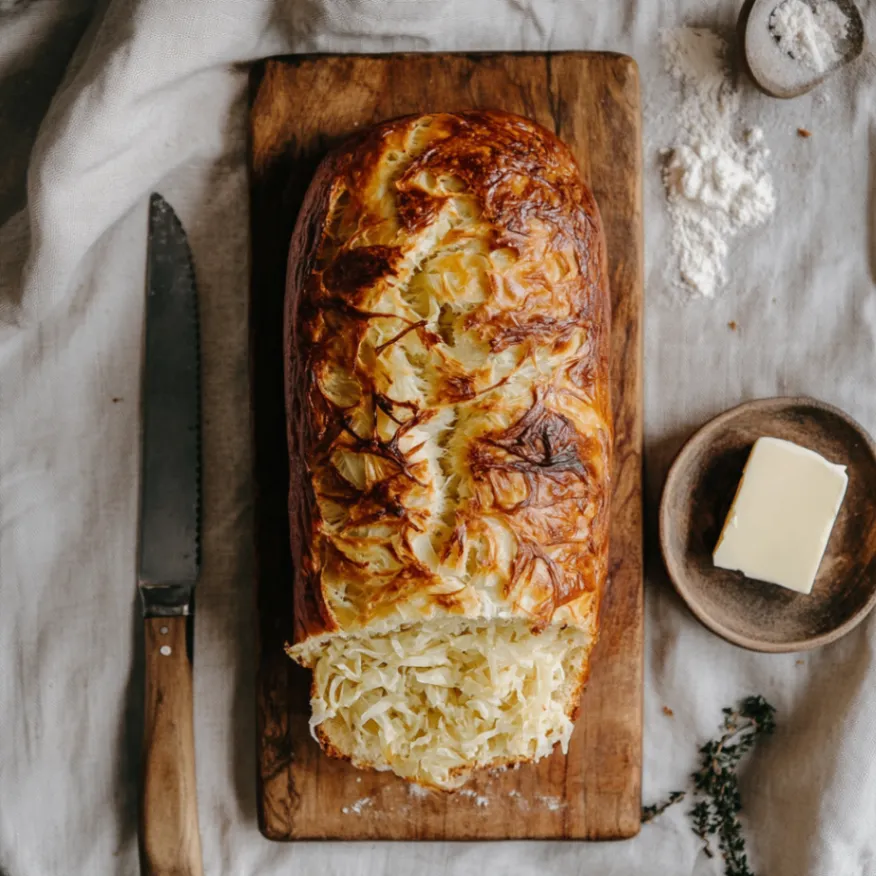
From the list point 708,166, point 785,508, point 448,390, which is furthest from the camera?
point 708,166

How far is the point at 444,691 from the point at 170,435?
118 centimetres

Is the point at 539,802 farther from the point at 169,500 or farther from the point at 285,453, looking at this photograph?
the point at 169,500

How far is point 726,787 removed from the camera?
10.1ft

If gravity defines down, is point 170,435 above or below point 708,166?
below

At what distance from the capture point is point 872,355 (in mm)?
3096

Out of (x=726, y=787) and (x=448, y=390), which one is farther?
(x=726, y=787)

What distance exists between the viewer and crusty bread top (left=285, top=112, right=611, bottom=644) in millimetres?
2424

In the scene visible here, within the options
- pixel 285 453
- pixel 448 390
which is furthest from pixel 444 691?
pixel 285 453

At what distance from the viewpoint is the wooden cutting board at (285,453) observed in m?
2.95

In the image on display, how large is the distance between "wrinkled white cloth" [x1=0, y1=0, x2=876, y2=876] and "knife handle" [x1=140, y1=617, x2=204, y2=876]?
14 centimetres

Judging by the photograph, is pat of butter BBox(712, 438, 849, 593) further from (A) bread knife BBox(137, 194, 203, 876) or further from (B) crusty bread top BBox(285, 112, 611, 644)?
(A) bread knife BBox(137, 194, 203, 876)

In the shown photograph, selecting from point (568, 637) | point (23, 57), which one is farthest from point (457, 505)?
point (23, 57)

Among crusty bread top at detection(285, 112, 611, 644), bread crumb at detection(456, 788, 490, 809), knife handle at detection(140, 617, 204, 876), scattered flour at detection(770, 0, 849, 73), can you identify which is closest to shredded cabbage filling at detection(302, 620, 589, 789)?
crusty bread top at detection(285, 112, 611, 644)

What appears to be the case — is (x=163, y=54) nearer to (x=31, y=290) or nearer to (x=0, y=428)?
(x=31, y=290)
